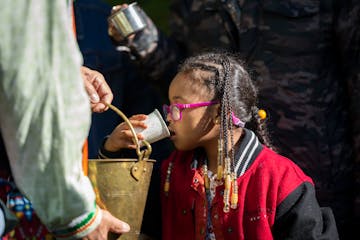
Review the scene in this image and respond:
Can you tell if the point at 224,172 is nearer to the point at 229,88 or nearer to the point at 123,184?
the point at 229,88

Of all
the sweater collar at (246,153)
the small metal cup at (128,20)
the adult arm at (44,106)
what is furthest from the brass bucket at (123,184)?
the small metal cup at (128,20)

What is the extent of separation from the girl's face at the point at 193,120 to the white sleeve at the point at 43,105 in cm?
103

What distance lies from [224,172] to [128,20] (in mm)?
1048

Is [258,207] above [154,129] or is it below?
below

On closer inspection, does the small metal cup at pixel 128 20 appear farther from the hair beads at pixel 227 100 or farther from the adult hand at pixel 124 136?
the adult hand at pixel 124 136

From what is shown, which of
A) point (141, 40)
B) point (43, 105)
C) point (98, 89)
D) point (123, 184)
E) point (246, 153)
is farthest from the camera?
point (141, 40)

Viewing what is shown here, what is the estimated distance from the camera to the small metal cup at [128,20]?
3316 millimetres

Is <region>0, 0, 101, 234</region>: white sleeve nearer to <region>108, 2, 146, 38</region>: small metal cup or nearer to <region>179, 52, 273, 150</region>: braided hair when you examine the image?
<region>179, 52, 273, 150</region>: braided hair

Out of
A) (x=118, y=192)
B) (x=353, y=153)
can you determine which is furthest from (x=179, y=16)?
(x=118, y=192)

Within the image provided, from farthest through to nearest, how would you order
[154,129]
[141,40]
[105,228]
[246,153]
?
[141,40]
[246,153]
[154,129]
[105,228]

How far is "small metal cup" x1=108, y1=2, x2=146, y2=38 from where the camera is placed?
10.9ft

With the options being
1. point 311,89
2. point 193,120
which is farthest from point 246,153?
point 311,89

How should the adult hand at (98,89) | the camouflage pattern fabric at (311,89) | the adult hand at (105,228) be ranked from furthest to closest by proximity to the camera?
the camouflage pattern fabric at (311,89), the adult hand at (98,89), the adult hand at (105,228)

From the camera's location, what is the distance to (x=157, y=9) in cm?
423
